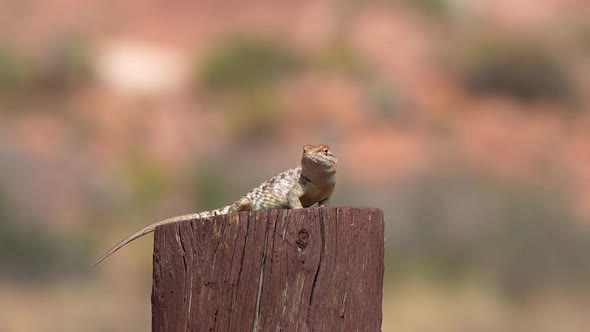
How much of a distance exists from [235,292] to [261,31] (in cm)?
3316

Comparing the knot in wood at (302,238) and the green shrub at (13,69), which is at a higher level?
the green shrub at (13,69)

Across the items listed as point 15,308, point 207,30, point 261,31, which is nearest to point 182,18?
point 207,30

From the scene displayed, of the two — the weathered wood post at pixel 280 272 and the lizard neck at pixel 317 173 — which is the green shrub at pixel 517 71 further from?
the weathered wood post at pixel 280 272

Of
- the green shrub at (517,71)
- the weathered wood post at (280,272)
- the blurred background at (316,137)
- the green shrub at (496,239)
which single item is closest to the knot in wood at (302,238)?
the weathered wood post at (280,272)

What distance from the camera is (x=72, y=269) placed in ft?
72.2

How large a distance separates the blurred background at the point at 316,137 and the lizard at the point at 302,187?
11396 millimetres

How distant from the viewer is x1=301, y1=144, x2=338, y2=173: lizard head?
21.9 feet

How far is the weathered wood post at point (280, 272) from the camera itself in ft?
16.0

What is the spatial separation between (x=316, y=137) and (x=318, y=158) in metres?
23.5

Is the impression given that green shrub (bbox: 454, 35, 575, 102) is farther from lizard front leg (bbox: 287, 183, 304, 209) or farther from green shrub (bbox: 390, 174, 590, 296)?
lizard front leg (bbox: 287, 183, 304, 209)

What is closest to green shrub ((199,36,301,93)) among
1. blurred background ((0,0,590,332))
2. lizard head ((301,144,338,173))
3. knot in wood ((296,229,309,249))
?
blurred background ((0,0,590,332))

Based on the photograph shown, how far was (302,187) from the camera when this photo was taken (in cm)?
689

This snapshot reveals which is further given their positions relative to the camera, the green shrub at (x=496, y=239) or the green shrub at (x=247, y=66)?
the green shrub at (x=247, y=66)

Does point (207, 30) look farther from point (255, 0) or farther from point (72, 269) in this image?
point (72, 269)
